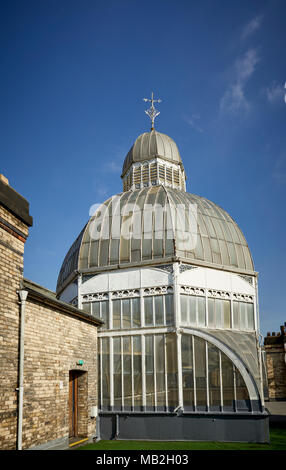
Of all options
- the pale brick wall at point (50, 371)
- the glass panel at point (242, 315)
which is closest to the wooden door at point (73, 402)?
the pale brick wall at point (50, 371)

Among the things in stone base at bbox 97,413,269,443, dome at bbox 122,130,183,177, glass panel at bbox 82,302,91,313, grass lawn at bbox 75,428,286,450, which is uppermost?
dome at bbox 122,130,183,177

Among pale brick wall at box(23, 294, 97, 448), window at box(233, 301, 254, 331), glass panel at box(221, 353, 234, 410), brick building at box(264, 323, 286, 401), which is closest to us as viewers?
pale brick wall at box(23, 294, 97, 448)

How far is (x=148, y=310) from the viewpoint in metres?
22.2

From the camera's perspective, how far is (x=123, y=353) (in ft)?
72.4

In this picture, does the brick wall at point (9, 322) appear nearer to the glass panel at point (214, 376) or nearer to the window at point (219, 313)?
the glass panel at point (214, 376)

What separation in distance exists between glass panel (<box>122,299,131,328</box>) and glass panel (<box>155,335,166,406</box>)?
163 cm

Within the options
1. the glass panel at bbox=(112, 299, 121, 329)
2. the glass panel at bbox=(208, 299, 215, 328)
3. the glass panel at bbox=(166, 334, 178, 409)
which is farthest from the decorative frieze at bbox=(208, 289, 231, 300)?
the glass panel at bbox=(112, 299, 121, 329)

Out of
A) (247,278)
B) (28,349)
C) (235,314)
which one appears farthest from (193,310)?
(28,349)

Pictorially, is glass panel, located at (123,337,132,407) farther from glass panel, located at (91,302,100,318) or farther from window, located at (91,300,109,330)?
glass panel, located at (91,302,100,318)

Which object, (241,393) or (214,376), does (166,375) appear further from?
(241,393)

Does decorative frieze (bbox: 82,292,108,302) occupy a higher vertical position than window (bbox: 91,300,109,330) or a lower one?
Answer: higher

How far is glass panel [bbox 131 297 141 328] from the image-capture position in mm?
22219

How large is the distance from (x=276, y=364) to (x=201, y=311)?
69.7ft
